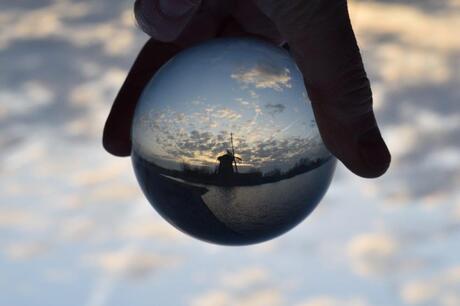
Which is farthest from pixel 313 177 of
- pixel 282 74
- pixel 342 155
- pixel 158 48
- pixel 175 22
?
pixel 158 48

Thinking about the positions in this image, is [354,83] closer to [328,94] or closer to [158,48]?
[328,94]

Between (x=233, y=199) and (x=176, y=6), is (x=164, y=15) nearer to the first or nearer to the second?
(x=176, y=6)

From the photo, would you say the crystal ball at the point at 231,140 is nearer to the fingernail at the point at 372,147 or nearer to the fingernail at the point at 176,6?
the fingernail at the point at 176,6

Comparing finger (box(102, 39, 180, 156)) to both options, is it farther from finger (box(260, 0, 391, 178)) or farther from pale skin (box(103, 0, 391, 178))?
finger (box(260, 0, 391, 178))

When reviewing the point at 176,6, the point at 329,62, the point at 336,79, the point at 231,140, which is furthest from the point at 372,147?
the point at 176,6

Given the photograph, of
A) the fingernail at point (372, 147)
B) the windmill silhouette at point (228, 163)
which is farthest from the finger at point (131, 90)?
the fingernail at point (372, 147)

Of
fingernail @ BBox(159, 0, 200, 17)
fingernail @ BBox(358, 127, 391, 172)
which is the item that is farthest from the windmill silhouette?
fingernail @ BBox(159, 0, 200, 17)
